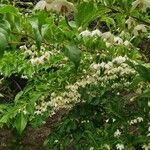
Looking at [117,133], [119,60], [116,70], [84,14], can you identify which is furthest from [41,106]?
[84,14]

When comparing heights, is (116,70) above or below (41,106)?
above

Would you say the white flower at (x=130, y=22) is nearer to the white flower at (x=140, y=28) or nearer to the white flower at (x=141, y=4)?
the white flower at (x=140, y=28)

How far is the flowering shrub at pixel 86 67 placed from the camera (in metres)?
1.33

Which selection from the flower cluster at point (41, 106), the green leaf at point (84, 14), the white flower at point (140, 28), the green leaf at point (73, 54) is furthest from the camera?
the flower cluster at point (41, 106)

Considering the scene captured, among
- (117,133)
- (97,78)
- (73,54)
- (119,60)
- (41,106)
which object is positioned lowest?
(41,106)

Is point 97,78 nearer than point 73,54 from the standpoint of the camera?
No

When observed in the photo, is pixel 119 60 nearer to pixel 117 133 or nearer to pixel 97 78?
pixel 97 78

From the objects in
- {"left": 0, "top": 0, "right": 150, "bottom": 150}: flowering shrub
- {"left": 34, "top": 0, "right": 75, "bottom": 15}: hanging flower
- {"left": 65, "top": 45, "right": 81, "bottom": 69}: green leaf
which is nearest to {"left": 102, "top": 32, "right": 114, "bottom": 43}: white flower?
{"left": 0, "top": 0, "right": 150, "bottom": 150}: flowering shrub

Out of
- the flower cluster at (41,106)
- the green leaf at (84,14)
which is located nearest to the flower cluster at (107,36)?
the green leaf at (84,14)

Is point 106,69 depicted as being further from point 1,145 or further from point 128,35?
point 1,145

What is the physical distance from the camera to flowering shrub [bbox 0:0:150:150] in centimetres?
133

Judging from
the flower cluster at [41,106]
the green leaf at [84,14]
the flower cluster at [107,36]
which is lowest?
the flower cluster at [41,106]

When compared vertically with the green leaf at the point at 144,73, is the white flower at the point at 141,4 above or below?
above

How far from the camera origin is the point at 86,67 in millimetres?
2129
